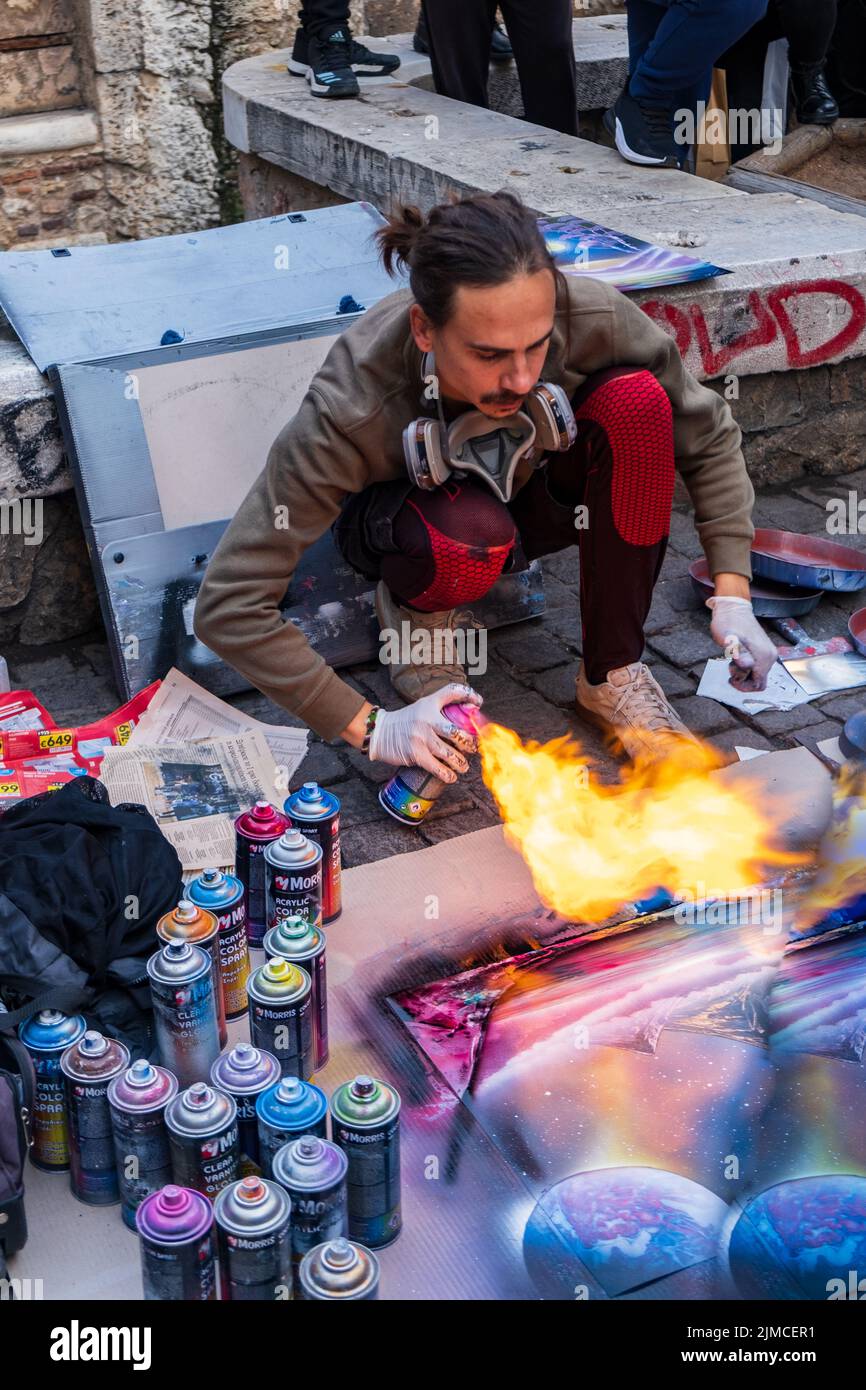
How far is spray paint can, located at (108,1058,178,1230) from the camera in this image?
215cm

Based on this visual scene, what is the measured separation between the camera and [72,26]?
676 centimetres

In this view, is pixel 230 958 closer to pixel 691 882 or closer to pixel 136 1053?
pixel 136 1053

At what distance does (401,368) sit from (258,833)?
1.10 metres

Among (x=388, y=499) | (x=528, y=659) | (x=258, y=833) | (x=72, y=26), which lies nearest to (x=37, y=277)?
(x=388, y=499)

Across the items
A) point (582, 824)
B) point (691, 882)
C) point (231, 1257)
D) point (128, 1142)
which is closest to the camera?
point (231, 1257)

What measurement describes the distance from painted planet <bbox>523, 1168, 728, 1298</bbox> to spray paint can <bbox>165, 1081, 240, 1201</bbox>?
0.50m

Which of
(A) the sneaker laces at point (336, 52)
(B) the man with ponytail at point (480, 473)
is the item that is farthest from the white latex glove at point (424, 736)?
(A) the sneaker laces at point (336, 52)

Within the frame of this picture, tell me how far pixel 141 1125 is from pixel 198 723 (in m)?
1.56

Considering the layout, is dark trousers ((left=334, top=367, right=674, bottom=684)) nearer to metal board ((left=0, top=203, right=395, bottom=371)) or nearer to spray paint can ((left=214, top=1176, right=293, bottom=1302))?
metal board ((left=0, top=203, right=395, bottom=371))

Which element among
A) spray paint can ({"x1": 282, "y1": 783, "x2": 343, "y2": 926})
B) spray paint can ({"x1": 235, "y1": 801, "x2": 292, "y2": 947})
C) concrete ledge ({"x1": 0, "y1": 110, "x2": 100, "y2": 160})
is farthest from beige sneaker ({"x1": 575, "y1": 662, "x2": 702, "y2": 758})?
concrete ledge ({"x1": 0, "y1": 110, "x2": 100, "y2": 160})

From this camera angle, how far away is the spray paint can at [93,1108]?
7.25 feet

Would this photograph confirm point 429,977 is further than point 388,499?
No

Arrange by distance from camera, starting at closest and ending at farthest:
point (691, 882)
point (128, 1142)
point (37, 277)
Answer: point (128, 1142) → point (691, 882) → point (37, 277)

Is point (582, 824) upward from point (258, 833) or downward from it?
downward
